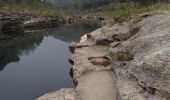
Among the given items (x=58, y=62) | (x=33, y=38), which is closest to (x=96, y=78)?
(x=58, y=62)

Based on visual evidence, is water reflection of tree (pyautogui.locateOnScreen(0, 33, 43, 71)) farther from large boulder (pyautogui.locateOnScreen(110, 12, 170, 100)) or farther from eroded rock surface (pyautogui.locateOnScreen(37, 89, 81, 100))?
large boulder (pyautogui.locateOnScreen(110, 12, 170, 100))

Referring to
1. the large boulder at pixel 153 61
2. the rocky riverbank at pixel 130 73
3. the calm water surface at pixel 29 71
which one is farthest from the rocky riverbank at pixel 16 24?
the large boulder at pixel 153 61

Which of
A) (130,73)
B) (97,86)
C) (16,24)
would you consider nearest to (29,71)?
(97,86)

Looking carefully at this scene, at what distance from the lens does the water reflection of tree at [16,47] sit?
54006 mm

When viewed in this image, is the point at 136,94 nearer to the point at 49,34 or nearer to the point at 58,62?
the point at 58,62

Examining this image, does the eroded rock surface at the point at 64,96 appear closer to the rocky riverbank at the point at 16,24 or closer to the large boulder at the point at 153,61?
the large boulder at the point at 153,61

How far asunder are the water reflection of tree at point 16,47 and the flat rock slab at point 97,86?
→ 2203 cm

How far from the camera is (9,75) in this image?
4150cm

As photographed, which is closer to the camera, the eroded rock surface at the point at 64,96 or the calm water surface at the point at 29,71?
the eroded rock surface at the point at 64,96

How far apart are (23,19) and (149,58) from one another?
71.9 metres

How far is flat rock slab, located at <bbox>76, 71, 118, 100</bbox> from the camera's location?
73.0ft

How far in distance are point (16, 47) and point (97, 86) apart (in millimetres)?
43823

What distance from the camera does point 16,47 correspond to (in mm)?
66125

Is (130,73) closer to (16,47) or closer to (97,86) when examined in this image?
(97,86)
